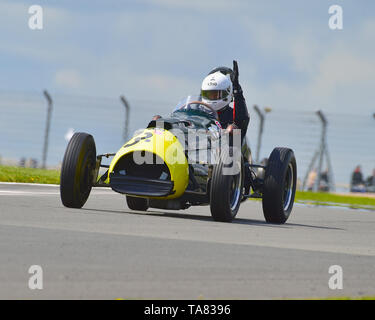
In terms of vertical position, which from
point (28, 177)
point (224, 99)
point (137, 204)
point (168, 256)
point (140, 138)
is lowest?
point (168, 256)

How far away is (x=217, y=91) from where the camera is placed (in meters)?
12.6

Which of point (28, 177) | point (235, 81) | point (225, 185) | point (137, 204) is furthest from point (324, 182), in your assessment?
point (225, 185)

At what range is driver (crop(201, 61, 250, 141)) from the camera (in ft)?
40.5

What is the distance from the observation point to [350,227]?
43.1 feet

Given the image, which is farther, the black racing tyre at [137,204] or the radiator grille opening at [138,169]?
the black racing tyre at [137,204]

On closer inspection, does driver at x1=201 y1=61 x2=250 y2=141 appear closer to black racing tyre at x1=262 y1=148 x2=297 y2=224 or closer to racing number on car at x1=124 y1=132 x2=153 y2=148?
black racing tyre at x1=262 y1=148 x2=297 y2=224

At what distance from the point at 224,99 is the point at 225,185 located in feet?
Result: 7.22

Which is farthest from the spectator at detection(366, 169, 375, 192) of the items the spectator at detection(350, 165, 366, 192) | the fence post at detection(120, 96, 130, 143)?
the fence post at detection(120, 96, 130, 143)

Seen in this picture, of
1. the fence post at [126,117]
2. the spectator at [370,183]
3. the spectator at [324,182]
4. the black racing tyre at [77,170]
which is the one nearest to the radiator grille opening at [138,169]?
the black racing tyre at [77,170]

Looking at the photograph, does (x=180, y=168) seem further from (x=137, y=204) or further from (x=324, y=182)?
(x=324, y=182)

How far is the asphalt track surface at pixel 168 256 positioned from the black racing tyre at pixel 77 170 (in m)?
0.20

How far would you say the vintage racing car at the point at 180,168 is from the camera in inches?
426

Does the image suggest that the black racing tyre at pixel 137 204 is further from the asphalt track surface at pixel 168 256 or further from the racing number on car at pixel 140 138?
the racing number on car at pixel 140 138
